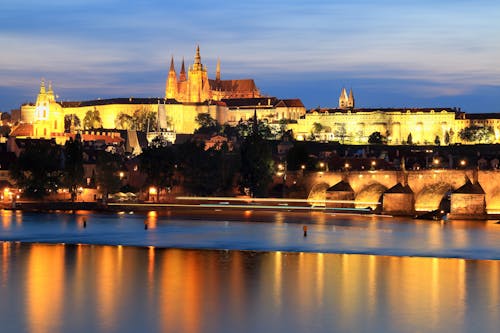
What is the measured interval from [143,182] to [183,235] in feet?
Answer: 97.2

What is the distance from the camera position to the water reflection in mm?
29016

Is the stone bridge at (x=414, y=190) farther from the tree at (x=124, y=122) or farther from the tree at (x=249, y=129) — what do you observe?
the tree at (x=124, y=122)

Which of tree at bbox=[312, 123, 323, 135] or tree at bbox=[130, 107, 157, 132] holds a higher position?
tree at bbox=[130, 107, 157, 132]

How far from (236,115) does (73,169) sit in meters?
107

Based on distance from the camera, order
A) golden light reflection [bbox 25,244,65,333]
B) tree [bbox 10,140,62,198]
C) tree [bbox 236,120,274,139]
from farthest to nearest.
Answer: tree [bbox 236,120,274,139], tree [bbox 10,140,62,198], golden light reflection [bbox 25,244,65,333]

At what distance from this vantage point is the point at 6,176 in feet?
245

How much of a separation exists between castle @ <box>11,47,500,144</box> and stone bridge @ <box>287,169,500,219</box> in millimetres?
62273

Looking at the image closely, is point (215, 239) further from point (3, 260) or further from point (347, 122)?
point (347, 122)

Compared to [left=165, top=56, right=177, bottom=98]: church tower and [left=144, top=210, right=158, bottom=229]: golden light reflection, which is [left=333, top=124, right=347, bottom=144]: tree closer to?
[left=165, top=56, right=177, bottom=98]: church tower

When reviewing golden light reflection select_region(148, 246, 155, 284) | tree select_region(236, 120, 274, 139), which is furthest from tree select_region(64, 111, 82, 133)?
golden light reflection select_region(148, 246, 155, 284)

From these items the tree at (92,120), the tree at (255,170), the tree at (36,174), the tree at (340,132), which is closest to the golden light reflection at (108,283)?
the tree at (36,174)

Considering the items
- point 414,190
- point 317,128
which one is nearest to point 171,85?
point 317,128

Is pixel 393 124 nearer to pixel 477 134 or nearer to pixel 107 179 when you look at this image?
pixel 477 134

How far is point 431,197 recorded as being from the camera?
204 feet
